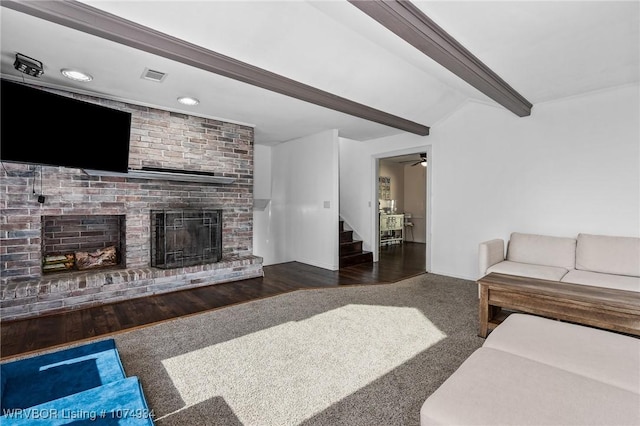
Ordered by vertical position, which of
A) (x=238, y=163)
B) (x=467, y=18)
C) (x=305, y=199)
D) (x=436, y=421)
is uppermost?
(x=467, y=18)

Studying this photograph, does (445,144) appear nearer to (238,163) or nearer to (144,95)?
(238,163)

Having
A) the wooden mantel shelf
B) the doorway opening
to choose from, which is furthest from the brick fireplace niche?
the doorway opening

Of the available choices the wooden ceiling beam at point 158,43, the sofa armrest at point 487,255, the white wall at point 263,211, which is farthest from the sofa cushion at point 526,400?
the white wall at point 263,211

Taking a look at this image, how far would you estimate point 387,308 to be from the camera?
10.9 feet

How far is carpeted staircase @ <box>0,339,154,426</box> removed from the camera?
155cm

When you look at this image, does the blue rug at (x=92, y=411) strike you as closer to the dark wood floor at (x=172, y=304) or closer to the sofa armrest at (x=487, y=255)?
the dark wood floor at (x=172, y=304)

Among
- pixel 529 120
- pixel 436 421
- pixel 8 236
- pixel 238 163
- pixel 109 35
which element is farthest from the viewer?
pixel 238 163

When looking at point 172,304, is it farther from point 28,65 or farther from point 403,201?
point 403,201

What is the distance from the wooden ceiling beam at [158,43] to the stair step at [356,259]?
2777mm

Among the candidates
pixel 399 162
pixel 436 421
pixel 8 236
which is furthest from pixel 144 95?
pixel 399 162

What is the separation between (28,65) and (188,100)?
4.53 feet

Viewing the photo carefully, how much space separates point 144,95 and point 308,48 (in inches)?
80.5

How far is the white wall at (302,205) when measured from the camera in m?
5.29

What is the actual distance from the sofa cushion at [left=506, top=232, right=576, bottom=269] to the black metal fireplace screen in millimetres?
3924
